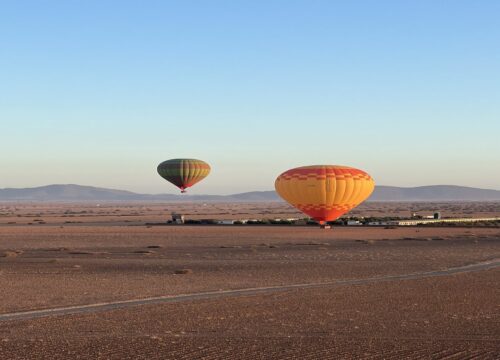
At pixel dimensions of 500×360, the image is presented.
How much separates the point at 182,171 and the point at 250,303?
293ft

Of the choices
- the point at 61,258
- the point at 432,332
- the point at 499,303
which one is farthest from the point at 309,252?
the point at 432,332

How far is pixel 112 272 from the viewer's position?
37.1 metres

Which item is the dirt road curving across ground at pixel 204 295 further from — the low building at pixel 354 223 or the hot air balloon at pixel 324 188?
the low building at pixel 354 223

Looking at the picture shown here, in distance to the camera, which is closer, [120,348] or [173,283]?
[120,348]

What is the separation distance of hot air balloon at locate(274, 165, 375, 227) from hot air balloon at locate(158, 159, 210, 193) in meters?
41.4

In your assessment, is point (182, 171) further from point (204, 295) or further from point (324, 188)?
point (204, 295)

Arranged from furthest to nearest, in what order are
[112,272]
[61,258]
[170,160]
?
1. [170,160]
2. [61,258]
3. [112,272]

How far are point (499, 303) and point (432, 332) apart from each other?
6.67 metres

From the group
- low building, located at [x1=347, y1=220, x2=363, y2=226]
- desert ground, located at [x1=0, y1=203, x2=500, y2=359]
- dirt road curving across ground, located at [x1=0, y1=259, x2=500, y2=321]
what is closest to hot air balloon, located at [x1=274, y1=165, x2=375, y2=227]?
low building, located at [x1=347, y1=220, x2=363, y2=226]

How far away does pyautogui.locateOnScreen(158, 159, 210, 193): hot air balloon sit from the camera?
374 ft

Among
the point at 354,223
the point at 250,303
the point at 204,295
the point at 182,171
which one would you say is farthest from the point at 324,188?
the point at 182,171

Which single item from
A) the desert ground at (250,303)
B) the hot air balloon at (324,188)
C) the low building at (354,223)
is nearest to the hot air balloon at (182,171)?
the low building at (354,223)

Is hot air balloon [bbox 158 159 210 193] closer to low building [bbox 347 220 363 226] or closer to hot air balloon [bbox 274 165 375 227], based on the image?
low building [bbox 347 220 363 226]

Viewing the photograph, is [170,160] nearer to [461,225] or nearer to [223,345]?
[461,225]
